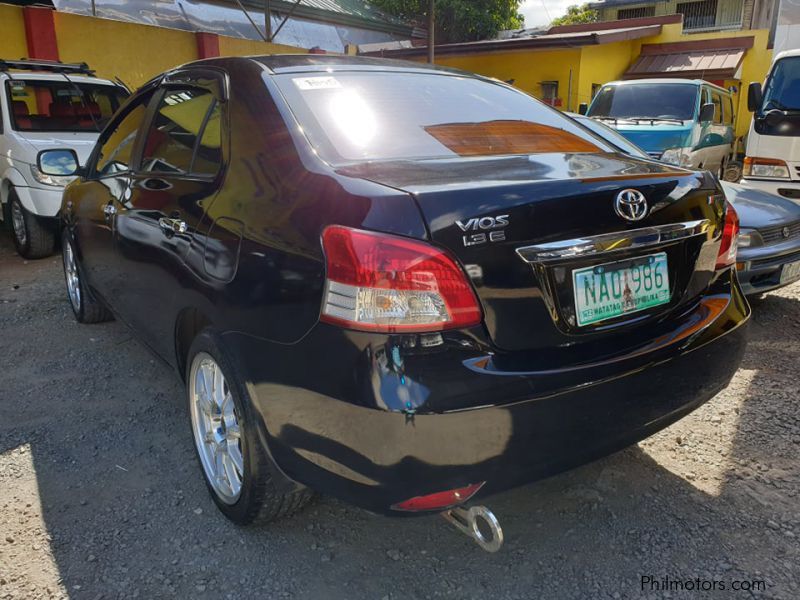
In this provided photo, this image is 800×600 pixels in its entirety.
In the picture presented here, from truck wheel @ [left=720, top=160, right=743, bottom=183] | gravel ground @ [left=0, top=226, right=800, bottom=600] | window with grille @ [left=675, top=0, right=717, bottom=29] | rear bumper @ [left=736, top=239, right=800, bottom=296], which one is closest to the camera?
gravel ground @ [left=0, top=226, right=800, bottom=600]

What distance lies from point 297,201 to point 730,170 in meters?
12.2

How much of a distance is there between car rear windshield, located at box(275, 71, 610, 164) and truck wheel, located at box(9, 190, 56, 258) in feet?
16.7

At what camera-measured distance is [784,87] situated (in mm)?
6496

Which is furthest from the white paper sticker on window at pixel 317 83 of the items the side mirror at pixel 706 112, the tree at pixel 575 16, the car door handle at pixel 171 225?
the tree at pixel 575 16

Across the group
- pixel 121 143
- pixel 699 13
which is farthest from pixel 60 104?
pixel 699 13

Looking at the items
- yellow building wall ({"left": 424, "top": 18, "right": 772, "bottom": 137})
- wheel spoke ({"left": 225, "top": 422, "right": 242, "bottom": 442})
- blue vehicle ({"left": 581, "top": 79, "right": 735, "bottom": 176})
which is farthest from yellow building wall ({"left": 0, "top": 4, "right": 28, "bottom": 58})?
wheel spoke ({"left": 225, "top": 422, "right": 242, "bottom": 442})

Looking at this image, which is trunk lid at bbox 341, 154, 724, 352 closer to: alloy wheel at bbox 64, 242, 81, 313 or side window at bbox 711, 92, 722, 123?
alloy wheel at bbox 64, 242, 81, 313

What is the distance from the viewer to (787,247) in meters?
4.33

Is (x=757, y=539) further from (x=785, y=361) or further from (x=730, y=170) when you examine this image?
(x=730, y=170)

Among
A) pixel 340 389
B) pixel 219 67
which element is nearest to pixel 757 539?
pixel 340 389

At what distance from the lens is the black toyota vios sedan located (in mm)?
1764

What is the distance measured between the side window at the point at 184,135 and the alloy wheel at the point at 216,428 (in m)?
0.77

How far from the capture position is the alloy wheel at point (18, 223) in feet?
21.6

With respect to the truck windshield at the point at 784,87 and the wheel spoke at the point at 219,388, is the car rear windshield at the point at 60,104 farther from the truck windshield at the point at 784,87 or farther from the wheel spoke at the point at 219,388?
the truck windshield at the point at 784,87
